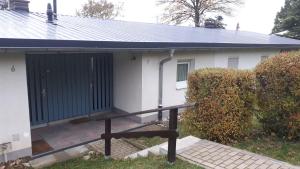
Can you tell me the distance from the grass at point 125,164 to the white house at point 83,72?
1088mm

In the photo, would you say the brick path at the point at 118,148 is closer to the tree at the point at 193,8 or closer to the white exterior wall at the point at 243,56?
the white exterior wall at the point at 243,56

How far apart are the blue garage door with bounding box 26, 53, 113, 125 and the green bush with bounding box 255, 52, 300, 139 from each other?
209 inches

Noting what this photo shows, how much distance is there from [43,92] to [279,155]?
20.7 feet

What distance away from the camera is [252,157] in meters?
4.39

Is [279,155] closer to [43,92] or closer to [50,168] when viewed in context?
[50,168]

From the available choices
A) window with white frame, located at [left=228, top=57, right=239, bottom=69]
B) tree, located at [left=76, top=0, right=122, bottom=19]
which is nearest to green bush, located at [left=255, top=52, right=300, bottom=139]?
window with white frame, located at [left=228, top=57, right=239, bottom=69]

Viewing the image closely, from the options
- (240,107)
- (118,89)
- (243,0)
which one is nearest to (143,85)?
(118,89)

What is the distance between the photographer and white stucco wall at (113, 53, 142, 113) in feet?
27.4

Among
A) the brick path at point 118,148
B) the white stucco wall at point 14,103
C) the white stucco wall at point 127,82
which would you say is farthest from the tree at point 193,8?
the white stucco wall at point 14,103

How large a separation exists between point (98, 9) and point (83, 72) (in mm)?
21692

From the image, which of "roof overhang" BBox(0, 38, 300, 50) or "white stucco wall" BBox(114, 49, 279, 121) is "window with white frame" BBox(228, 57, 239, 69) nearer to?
"roof overhang" BBox(0, 38, 300, 50)

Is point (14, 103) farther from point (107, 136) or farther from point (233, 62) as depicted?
point (233, 62)

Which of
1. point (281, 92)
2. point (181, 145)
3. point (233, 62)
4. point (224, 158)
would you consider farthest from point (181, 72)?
point (224, 158)

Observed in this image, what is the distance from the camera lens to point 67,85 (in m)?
8.42
